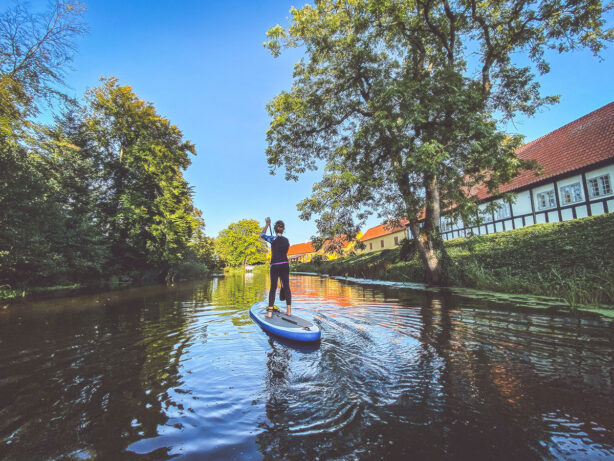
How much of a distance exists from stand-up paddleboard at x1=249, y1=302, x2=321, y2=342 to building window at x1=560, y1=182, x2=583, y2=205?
18788mm

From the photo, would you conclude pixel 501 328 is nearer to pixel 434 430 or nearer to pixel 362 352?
pixel 362 352

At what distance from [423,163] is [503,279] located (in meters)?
5.66

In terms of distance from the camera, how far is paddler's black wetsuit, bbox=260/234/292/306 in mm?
6530

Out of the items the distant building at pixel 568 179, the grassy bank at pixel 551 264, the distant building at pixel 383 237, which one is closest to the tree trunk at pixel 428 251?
the grassy bank at pixel 551 264

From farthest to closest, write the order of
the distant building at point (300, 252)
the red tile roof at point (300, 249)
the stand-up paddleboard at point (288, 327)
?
the red tile roof at point (300, 249)
the distant building at point (300, 252)
the stand-up paddleboard at point (288, 327)

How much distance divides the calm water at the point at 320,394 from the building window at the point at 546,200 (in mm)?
14863

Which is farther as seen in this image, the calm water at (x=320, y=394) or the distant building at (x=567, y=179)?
the distant building at (x=567, y=179)

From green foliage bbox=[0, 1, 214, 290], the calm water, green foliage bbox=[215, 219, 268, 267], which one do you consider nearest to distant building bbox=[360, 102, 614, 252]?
the calm water

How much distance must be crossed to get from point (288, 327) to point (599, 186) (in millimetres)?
18908

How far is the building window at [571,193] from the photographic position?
15.2 m

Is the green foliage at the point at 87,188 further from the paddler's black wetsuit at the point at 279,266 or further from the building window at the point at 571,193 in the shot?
the building window at the point at 571,193

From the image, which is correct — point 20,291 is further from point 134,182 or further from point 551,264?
point 551,264

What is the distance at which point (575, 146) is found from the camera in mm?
A: 16531

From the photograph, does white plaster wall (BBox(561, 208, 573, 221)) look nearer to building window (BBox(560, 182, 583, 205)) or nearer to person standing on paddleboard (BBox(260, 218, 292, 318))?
building window (BBox(560, 182, 583, 205))
